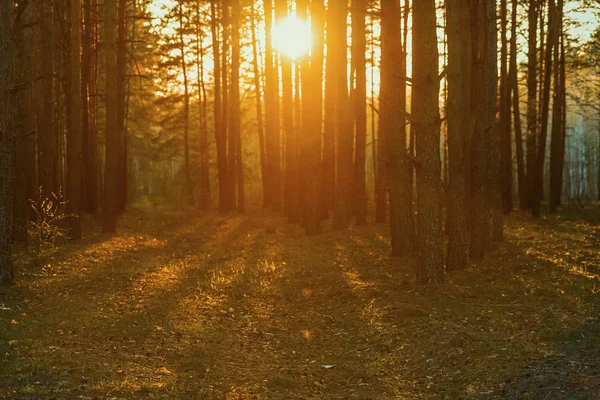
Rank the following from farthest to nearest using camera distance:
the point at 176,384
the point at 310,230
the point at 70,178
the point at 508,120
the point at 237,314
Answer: the point at 508,120 < the point at 310,230 < the point at 70,178 < the point at 237,314 < the point at 176,384

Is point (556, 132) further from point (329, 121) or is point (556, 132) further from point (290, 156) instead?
point (290, 156)

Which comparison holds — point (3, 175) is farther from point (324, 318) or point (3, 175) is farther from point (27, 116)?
point (27, 116)

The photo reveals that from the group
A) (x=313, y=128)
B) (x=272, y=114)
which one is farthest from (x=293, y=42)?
(x=313, y=128)

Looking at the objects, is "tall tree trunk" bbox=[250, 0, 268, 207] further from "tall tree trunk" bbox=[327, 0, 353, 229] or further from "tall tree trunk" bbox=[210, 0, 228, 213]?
"tall tree trunk" bbox=[327, 0, 353, 229]

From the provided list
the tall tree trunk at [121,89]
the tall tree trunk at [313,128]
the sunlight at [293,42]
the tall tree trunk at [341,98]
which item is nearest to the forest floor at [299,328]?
the tall tree trunk at [313,128]

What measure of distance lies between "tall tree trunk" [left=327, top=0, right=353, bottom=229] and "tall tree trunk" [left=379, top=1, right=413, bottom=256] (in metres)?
5.10

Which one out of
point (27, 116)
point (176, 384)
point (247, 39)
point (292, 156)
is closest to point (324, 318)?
point (176, 384)

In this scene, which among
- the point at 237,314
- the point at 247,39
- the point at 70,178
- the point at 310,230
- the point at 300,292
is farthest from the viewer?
the point at 247,39

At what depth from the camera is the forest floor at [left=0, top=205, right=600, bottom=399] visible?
6.68m

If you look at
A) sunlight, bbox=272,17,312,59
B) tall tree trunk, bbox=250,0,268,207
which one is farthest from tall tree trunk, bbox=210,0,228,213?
sunlight, bbox=272,17,312,59

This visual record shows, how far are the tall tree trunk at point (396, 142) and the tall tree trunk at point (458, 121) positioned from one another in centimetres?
152

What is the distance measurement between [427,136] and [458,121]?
2002mm

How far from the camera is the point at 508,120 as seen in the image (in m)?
26.5

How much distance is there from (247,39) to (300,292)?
27.2 m
